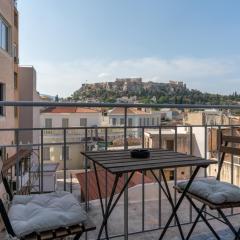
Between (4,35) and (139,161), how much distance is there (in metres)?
14.4

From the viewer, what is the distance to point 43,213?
1.66m

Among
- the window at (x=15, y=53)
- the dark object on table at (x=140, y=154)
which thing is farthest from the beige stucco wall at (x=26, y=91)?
the dark object on table at (x=140, y=154)

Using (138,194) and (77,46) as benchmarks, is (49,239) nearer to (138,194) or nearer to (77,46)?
(138,194)

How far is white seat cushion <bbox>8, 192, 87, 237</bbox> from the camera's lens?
60.6 inches

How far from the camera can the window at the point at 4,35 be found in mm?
13953

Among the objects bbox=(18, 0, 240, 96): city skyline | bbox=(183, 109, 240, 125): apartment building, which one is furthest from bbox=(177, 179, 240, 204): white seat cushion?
bbox=(18, 0, 240, 96): city skyline

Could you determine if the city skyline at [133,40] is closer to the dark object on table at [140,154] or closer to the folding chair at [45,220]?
the dark object on table at [140,154]

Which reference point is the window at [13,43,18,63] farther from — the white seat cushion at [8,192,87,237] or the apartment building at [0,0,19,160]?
the white seat cushion at [8,192,87,237]

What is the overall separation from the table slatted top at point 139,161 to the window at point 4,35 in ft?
43.1

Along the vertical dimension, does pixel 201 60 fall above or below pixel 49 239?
above

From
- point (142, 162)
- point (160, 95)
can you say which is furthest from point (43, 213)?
point (160, 95)

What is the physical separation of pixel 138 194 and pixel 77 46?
24.7 meters

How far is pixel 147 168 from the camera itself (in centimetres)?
A: 187

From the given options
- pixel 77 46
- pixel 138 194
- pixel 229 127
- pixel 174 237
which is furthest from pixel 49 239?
pixel 77 46
